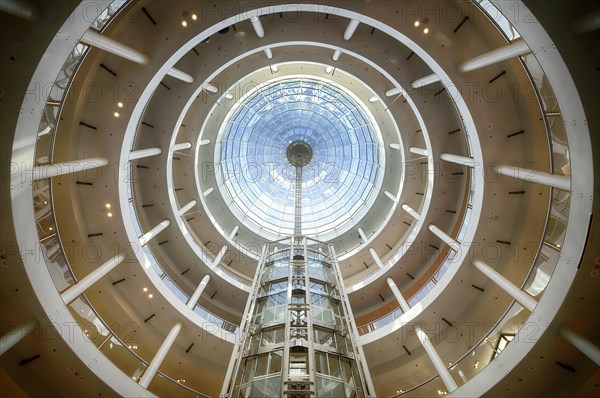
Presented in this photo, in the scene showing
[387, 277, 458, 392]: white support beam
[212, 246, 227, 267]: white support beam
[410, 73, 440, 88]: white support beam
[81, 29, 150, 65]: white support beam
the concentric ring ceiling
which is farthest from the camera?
the concentric ring ceiling

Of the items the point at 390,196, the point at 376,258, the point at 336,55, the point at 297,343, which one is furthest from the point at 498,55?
the point at 376,258

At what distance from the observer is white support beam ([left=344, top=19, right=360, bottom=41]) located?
14.9m

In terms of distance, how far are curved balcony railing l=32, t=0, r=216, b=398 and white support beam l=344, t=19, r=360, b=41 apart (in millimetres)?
9830

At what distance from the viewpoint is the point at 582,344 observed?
390 inches

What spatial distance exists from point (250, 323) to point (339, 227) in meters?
18.2

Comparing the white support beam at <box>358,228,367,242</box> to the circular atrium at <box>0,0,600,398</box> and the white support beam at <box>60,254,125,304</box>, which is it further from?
the white support beam at <box>60,254,125,304</box>

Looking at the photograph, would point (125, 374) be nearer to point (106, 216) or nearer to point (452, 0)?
point (106, 216)

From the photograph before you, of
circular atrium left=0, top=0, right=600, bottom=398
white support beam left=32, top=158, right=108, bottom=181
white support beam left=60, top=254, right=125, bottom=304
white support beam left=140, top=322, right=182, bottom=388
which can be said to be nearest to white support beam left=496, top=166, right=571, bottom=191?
circular atrium left=0, top=0, right=600, bottom=398

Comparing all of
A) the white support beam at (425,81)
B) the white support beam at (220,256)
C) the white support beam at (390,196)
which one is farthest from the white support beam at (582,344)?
the white support beam at (220,256)

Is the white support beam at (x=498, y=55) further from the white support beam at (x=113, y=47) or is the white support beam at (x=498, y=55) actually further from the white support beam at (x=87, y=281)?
the white support beam at (x=87, y=281)

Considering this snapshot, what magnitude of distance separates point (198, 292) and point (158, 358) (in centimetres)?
533

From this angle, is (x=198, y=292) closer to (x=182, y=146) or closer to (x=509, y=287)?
(x=182, y=146)

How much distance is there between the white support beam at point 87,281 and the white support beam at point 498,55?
61.1 ft

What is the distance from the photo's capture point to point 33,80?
9.02 m
